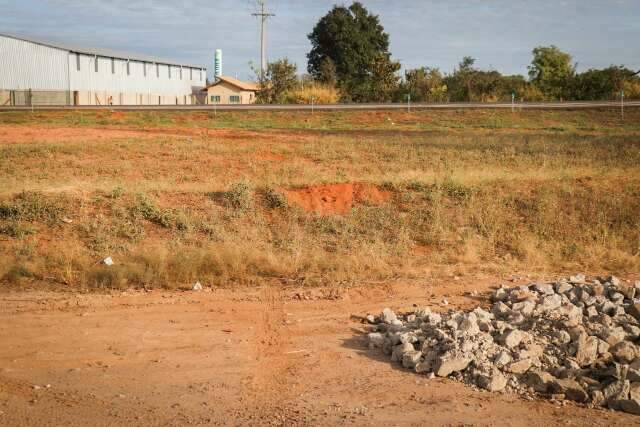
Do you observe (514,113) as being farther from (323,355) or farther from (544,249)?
(323,355)

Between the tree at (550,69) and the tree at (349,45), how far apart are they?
39.5ft

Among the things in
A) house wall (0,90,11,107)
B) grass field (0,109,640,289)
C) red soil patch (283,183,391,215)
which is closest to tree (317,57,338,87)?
house wall (0,90,11,107)

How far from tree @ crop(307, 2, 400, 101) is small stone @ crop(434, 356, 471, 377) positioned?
52.2m

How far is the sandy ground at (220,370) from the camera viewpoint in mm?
6195

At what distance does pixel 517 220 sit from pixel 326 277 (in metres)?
5.22

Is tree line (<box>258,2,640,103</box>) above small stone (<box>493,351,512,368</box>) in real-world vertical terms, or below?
above

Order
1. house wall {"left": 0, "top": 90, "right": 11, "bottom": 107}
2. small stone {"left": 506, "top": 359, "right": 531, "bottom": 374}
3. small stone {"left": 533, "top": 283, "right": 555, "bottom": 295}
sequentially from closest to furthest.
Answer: small stone {"left": 506, "top": 359, "right": 531, "bottom": 374} < small stone {"left": 533, "top": 283, "right": 555, "bottom": 295} < house wall {"left": 0, "top": 90, "right": 11, "bottom": 107}

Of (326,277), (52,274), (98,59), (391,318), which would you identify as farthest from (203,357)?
(98,59)

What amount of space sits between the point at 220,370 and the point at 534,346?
3135 millimetres

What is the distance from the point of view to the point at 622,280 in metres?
10.4

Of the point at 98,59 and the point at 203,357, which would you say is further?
the point at 98,59

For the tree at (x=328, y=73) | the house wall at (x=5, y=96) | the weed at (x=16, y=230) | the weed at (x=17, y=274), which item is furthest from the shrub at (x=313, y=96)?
the weed at (x=17, y=274)

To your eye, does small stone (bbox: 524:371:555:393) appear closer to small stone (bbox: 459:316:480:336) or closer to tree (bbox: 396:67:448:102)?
small stone (bbox: 459:316:480:336)

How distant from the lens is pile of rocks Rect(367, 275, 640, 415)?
662 centimetres
